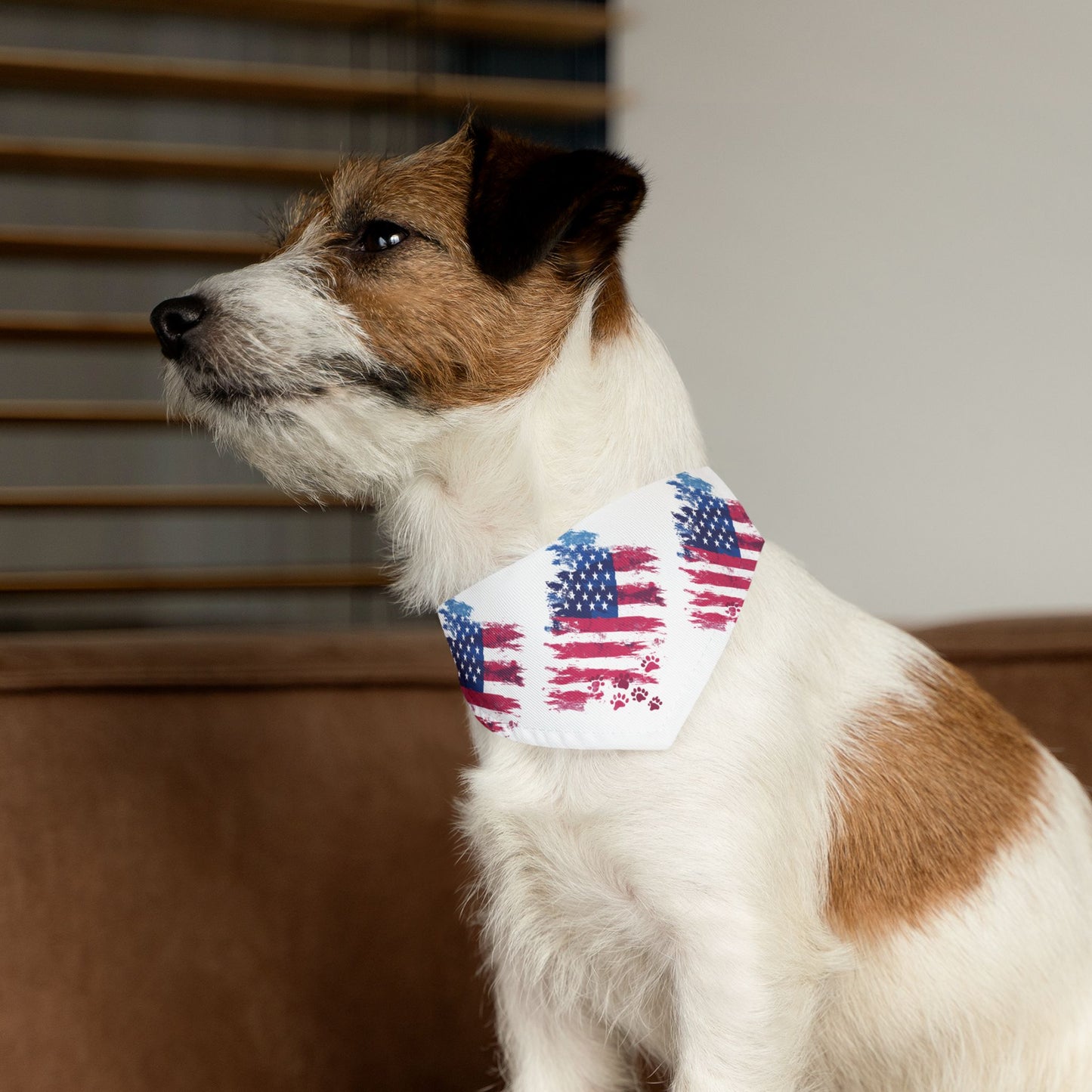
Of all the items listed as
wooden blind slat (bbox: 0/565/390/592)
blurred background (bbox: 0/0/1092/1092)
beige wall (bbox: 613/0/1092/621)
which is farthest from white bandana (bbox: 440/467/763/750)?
wooden blind slat (bbox: 0/565/390/592)

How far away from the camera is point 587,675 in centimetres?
96

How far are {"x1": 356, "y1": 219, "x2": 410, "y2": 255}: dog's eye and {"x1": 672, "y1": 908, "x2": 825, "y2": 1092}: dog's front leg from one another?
24.9 inches

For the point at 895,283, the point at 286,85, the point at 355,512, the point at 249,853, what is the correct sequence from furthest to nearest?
the point at 355,512
the point at 286,85
the point at 895,283
the point at 249,853

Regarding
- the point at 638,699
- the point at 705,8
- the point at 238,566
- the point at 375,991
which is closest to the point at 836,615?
the point at 638,699

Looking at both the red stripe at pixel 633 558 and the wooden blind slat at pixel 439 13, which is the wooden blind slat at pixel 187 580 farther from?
the red stripe at pixel 633 558

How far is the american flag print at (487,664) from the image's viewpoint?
0.98 meters

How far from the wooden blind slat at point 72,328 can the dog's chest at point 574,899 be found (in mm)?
3044

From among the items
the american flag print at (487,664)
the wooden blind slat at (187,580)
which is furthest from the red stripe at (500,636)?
the wooden blind slat at (187,580)

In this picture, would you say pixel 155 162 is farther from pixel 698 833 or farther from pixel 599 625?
pixel 698 833

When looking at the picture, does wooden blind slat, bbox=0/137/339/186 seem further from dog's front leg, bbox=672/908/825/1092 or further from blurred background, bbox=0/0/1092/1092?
dog's front leg, bbox=672/908/825/1092

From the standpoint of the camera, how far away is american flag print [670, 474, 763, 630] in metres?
0.96

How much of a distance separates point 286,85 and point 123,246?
28.7 inches

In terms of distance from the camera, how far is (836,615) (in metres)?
1.08

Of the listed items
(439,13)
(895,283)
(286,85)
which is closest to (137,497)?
(286,85)
